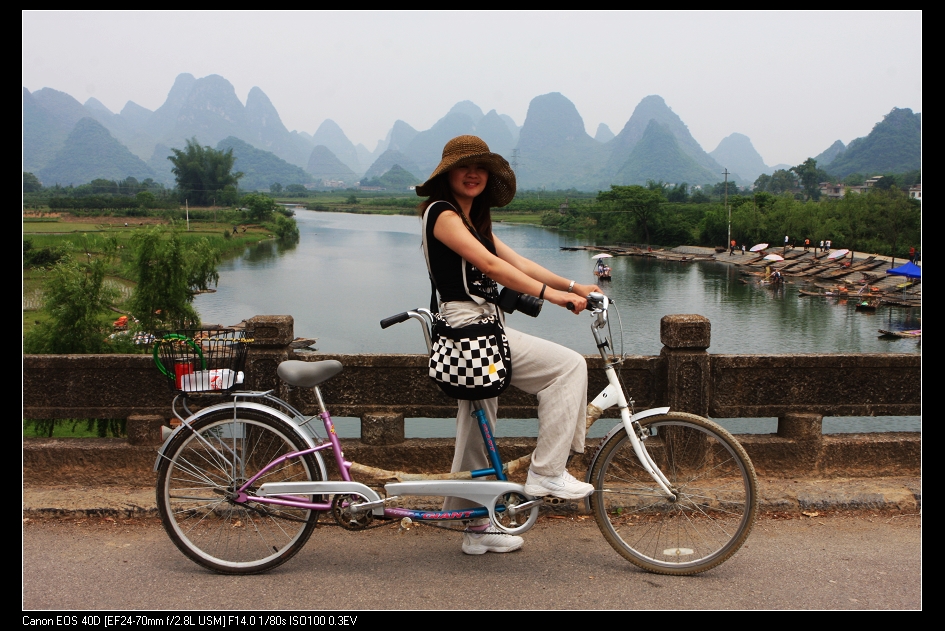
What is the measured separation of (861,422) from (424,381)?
26920 mm

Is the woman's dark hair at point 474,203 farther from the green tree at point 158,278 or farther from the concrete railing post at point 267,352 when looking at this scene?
the green tree at point 158,278

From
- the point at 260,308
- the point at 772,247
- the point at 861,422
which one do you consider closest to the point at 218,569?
the point at 861,422

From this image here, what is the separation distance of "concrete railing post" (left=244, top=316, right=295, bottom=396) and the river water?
19652 millimetres

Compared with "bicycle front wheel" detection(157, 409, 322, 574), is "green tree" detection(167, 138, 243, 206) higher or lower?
higher

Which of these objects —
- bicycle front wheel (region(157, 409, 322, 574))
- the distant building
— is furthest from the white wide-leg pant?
the distant building

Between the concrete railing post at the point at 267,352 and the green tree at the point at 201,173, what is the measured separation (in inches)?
4736

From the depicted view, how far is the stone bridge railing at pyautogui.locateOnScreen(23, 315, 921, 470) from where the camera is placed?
13.0 feet

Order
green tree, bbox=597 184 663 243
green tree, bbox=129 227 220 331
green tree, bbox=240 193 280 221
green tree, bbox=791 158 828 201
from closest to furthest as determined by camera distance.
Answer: green tree, bbox=129 227 220 331
green tree, bbox=240 193 280 221
green tree, bbox=597 184 663 243
green tree, bbox=791 158 828 201

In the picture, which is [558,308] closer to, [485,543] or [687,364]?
[687,364]

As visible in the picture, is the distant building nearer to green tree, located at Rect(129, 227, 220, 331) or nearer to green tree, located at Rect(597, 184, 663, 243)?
green tree, located at Rect(597, 184, 663, 243)

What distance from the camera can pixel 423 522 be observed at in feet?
10.3

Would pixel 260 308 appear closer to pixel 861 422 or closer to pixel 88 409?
pixel 861 422

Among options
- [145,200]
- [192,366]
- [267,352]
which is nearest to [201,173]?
[145,200]

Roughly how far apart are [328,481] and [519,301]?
1.08 meters
